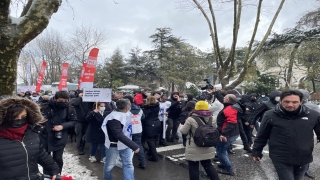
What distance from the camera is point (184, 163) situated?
229 inches

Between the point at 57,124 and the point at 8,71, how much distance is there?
1168 mm

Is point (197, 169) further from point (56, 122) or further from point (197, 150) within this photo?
point (56, 122)

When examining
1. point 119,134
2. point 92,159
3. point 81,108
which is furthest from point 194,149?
point 81,108

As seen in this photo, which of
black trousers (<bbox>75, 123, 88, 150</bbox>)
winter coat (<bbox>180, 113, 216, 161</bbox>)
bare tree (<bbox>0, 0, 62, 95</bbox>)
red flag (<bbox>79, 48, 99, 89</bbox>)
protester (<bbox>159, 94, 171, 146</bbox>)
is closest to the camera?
bare tree (<bbox>0, 0, 62, 95</bbox>)

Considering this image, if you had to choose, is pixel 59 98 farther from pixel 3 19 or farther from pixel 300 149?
pixel 300 149

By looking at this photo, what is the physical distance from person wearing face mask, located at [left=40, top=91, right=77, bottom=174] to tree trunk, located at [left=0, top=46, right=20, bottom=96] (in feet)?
2.51

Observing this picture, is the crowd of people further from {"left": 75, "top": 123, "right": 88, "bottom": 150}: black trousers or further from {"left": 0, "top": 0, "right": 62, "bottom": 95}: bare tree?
{"left": 0, "top": 0, "right": 62, "bottom": 95}: bare tree

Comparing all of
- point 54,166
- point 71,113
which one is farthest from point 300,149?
point 71,113

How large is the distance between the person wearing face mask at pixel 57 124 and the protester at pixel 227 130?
2.93m

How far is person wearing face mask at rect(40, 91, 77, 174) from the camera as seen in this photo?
4.06m

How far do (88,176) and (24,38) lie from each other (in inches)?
112

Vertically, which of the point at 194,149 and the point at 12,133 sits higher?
the point at 12,133

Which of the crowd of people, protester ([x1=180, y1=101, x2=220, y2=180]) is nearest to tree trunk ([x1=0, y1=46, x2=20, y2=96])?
the crowd of people

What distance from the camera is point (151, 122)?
19.9 feet
